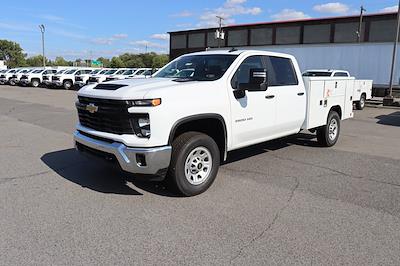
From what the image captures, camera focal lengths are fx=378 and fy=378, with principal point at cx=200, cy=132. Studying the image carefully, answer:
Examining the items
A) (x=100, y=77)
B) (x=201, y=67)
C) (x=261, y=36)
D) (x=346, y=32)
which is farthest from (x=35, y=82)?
(x=201, y=67)

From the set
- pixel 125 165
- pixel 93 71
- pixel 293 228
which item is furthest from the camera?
pixel 93 71

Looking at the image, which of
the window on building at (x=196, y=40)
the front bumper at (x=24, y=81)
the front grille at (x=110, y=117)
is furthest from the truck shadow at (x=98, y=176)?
the window on building at (x=196, y=40)

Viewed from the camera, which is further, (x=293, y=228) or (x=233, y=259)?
(x=293, y=228)

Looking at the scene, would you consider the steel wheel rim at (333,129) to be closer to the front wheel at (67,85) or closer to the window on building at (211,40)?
the front wheel at (67,85)

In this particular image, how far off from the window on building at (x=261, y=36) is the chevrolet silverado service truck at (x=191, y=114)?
139 ft

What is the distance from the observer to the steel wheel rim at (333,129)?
840cm

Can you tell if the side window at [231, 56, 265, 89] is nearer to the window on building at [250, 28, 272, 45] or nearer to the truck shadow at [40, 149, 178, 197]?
the truck shadow at [40, 149, 178, 197]

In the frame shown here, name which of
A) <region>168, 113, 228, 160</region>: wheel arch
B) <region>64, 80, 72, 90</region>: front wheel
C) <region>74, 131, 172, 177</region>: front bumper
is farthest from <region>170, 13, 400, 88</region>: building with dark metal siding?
<region>74, 131, 172, 177</region>: front bumper

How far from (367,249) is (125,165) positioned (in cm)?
275

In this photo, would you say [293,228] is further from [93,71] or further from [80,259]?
[93,71]

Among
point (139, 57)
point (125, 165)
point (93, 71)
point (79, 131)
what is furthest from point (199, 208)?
point (139, 57)

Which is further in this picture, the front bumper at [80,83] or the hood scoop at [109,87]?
the front bumper at [80,83]

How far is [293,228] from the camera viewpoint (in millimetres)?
4062

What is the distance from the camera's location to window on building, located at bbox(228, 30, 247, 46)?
50.1 meters
